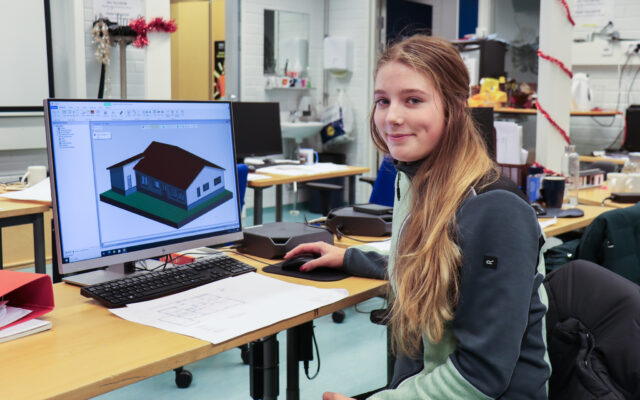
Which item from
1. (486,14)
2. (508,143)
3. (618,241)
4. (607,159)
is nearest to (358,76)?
(486,14)

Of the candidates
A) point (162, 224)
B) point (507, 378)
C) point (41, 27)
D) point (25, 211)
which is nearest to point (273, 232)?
point (162, 224)

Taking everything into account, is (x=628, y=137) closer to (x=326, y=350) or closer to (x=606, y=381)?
(x=326, y=350)

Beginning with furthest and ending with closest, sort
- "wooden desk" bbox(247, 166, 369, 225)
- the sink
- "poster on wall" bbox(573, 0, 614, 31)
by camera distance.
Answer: the sink, "poster on wall" bbox(573, 0, 614, 31), "wooden desk" bbox(247, 166, 369, 225)

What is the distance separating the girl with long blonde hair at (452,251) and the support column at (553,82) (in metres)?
1.98

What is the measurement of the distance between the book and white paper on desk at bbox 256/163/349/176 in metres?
3.07

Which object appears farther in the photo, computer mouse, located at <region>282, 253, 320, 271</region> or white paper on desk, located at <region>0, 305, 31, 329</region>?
computer mouse, located at <region>282, 253, 320, 271</region>

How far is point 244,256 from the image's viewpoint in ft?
6.02

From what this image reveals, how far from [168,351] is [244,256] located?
713mm

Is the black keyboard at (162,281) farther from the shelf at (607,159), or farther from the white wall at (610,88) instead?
the white wall at (610,88)

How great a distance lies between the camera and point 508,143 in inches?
117

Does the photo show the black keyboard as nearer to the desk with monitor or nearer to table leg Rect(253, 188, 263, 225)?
the desk with monitor

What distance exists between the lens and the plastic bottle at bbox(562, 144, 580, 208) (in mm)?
2877

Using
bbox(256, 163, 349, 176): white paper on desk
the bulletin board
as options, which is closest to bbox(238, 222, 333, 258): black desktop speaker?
bbox(256, 163, 349, 176): white paper on desk

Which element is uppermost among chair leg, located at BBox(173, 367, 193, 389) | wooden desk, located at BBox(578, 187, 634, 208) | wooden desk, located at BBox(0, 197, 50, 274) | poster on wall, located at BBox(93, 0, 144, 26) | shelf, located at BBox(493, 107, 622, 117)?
poster on wall, located at BBox(93, 0, 144, 26)
